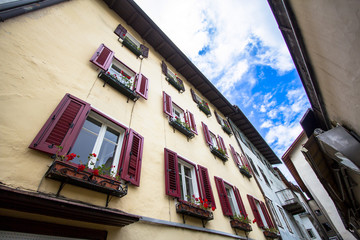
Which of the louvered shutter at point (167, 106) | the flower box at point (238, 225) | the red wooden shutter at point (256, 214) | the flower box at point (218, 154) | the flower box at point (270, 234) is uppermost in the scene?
the louvered shutter at point (167, 106)

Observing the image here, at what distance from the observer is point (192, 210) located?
202 inches

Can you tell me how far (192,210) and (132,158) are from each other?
2.43 m

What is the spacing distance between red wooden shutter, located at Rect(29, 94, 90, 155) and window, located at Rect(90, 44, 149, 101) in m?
1.52

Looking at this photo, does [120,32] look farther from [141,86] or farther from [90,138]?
[90,138]

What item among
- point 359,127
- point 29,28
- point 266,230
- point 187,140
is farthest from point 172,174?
point 266,230

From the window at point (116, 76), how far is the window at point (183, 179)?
240 centimetres

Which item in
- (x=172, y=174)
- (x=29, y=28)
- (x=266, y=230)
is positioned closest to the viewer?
(x=29, y=28)

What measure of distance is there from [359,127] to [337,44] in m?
1.72

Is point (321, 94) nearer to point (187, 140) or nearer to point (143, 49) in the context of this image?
point (187, 140)

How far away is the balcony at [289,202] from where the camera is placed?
13773mm

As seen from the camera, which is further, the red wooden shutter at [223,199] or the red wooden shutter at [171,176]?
the red wooden shutter at [223,199]

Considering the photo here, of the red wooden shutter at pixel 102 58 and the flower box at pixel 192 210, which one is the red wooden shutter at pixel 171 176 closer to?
the flower box at pixel 192 210

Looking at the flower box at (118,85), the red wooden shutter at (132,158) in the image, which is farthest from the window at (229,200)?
the flower box at (118,85)

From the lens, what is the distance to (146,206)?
14.1 ft
